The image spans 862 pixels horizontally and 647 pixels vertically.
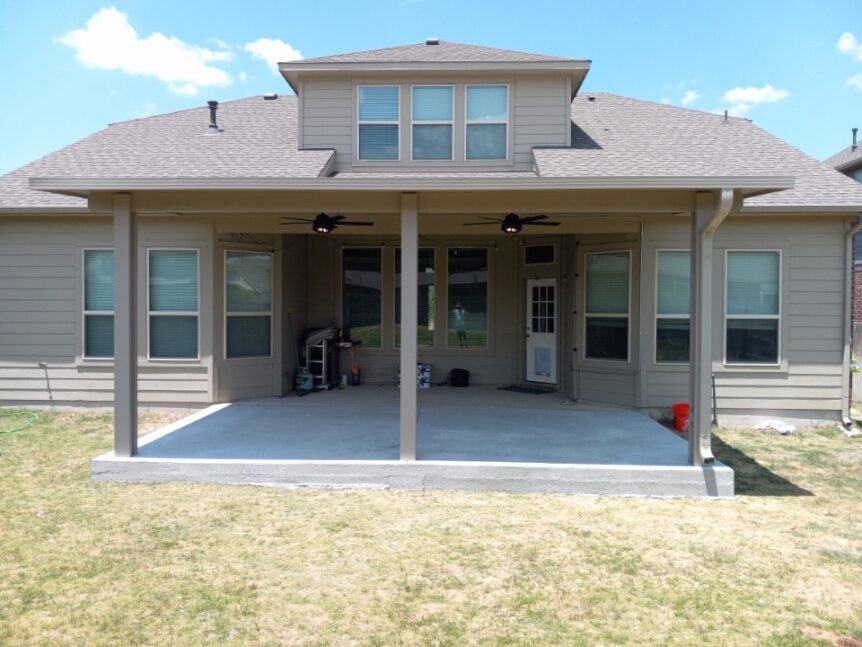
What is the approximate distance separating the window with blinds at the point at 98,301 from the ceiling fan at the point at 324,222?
2905mm

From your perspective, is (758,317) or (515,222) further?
(758,317)

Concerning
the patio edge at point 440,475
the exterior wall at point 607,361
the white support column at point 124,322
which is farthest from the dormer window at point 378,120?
the patio edge at point 440,475

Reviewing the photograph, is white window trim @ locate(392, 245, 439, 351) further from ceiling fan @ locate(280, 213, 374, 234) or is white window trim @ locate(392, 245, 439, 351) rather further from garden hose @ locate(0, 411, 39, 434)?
garden hose @ locate(0, 411, 39, 434)

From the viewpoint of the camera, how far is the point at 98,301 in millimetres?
8562

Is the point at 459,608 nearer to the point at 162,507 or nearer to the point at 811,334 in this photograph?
the point at 162,507

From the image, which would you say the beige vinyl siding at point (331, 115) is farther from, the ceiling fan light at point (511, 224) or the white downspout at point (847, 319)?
the white downspout at point (847, 319)

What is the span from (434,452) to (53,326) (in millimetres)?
6125

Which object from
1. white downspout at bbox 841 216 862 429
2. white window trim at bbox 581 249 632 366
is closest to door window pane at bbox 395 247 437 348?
white window trim at bbox 581 249 632 366

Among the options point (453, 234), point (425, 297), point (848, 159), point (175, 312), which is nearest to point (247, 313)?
point (175, 312)

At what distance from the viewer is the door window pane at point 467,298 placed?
10227 mm

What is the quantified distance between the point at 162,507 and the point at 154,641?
6.58 ft

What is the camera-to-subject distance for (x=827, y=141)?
25.6 m

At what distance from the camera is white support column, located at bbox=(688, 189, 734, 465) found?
16.9 feet

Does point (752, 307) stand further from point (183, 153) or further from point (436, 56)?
point (183, 153)
